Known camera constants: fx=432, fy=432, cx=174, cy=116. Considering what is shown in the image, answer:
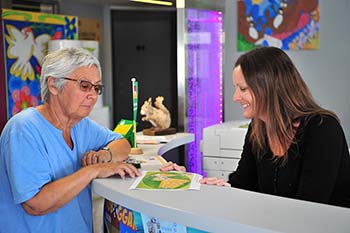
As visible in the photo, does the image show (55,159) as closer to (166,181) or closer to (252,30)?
(166,181)

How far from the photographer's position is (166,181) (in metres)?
1.64

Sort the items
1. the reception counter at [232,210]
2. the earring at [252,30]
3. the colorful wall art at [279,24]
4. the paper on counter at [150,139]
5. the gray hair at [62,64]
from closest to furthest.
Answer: the reception counter at [232,210] → the gray hair at [62,64] → the paper on counter at [150,139] → the colorful wall art at [279,24] → the earring at [252,30]

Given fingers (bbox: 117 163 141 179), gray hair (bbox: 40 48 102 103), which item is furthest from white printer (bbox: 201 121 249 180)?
gray hair (bbox: 40 48 102 103)

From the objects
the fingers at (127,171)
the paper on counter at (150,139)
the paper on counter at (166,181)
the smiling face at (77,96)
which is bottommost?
the paper on counter at (150,139)

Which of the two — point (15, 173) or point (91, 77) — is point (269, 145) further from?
point (15, 173)

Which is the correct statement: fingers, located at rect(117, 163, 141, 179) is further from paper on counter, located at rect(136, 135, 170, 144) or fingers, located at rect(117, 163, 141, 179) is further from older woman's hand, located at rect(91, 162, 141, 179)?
paper on counter, located at rect(136, 135, 170, 144)

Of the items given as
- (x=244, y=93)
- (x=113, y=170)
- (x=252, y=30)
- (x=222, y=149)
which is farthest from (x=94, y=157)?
(x=252, y=30)

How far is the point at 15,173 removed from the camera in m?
1.55

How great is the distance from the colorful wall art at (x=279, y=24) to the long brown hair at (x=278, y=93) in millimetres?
3169

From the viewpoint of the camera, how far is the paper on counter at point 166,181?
156cm

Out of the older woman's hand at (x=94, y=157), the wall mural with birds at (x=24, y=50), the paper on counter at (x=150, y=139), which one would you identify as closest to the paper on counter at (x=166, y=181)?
the older woman's hand at (x=94, y=157)

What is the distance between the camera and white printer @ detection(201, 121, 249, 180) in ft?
12.5

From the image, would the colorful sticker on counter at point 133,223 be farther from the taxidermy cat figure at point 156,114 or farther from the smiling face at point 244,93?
the taxidermy cat figure at point 156,114

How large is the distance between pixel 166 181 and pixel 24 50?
3.94 metres
